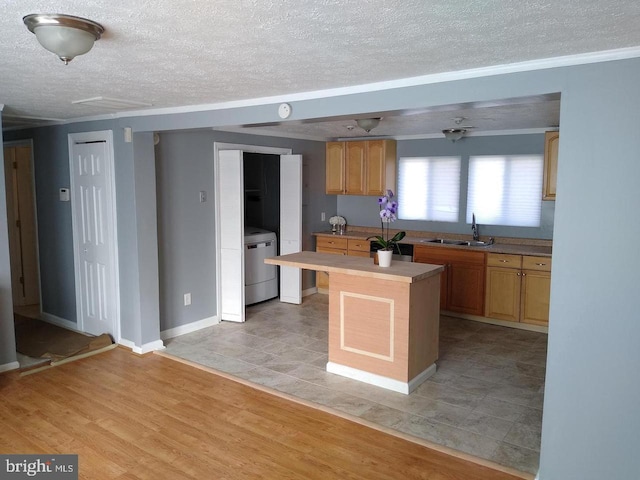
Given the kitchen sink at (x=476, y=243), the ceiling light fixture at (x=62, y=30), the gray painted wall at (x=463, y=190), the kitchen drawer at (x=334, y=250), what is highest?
the ceiling light fixture at (x=62, y=30)

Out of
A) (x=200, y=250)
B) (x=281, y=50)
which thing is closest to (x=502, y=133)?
(x=200, y=250)

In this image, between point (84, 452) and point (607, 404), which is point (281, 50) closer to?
point (607, 404)

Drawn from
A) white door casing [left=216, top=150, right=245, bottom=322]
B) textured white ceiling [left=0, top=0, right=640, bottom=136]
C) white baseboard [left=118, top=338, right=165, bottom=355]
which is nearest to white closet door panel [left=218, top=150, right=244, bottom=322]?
white door casing [left=216, top=150, right=245, bottom=322]

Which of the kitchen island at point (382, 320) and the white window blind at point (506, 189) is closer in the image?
the kitchen island at point (382, 320)

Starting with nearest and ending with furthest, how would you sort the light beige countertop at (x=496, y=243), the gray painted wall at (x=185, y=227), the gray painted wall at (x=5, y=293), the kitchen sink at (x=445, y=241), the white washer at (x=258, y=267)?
the gray painted wall at (x=5, y=293)
the gray painted wall at (x=185, y=227)
the light beige countertop at (x=496, y=243)
the kitchen sink at (x=445, y=241)
the white washer at (x=258, y=267)

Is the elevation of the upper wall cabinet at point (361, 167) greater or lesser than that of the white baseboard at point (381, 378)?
greater

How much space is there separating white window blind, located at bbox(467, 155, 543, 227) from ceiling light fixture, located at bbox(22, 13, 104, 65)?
4.88 meters

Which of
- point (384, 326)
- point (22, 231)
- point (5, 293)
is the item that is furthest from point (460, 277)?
point (22, 231)

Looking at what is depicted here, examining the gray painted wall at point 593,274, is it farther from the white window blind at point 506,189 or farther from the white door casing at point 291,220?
the white door casing at point 291,220

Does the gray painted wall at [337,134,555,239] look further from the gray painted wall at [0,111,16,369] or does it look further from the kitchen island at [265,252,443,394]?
the gray painted wall at [0,111,16,369]

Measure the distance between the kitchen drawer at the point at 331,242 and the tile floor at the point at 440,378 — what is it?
1077 mm

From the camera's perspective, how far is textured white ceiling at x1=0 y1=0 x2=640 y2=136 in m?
1.71

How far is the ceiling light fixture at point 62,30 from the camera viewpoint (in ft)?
6.00

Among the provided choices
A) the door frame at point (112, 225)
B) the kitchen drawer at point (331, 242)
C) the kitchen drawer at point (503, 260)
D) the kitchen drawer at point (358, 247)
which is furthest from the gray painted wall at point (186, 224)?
the kitchen drawer at point (503, 260)
